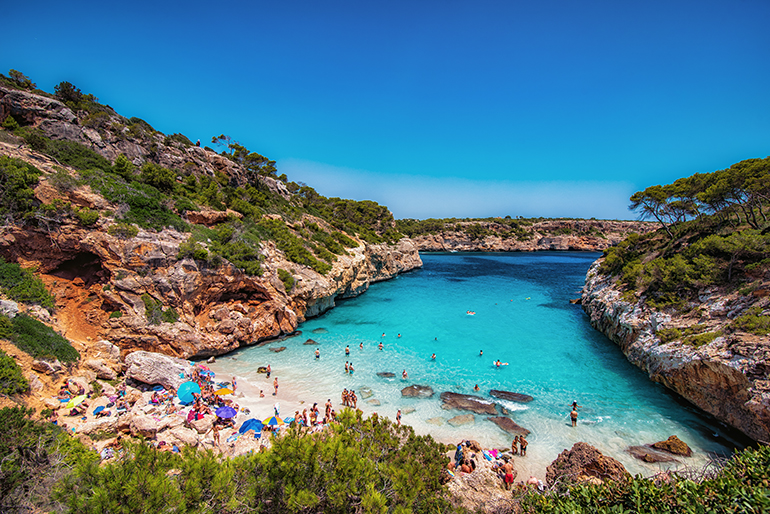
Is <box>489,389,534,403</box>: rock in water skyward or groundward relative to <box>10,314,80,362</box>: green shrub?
groundward

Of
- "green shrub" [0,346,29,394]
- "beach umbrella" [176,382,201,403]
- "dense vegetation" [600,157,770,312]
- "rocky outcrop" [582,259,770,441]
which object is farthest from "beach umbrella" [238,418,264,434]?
"dense vegetation" [600,157,770,312]

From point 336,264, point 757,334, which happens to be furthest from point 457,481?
point 336,264

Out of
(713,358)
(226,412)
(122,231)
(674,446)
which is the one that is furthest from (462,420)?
(122,231)

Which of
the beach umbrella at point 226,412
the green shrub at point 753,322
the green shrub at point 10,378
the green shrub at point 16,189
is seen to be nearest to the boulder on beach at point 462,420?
the beach umbrella at point 226,412

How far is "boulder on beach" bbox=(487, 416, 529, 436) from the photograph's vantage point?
13.2 metres

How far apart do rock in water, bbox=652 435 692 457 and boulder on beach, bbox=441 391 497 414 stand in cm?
642

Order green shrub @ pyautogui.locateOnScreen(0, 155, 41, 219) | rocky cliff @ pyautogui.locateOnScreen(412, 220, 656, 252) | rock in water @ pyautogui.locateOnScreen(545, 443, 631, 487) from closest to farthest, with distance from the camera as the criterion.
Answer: rock in water @ pyautogui.locateOnScreen(545, 443, 631, 487)
green shrub @ pyautogui.locateOnScreen(0, 155, 41, 219)
rocky cliff @ pyautogui.locateOnScreen(412, 220, 656, 252)

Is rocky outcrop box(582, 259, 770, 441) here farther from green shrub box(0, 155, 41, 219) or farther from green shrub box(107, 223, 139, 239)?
green shrub box(0, 155, 41, 219)

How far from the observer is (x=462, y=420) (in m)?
14.0

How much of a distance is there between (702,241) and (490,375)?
54.1 feet

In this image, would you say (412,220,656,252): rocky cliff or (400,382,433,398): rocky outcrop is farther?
(412,220,656,252): rocky cliff

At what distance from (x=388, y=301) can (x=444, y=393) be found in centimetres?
2024

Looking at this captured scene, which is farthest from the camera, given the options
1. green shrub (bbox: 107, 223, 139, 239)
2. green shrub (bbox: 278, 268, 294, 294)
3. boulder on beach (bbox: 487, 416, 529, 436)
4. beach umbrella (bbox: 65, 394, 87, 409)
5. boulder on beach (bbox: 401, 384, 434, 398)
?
green shrub (bbox: 278, 268, 294, 294)

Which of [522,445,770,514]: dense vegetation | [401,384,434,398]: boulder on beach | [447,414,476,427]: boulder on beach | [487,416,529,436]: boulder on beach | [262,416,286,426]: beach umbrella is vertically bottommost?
[487,416,529,436]: boulder on beach
